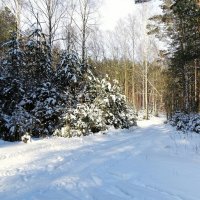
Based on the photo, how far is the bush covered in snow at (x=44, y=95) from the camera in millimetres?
15102

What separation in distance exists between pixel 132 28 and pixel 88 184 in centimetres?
3946

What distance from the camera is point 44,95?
54.3ft

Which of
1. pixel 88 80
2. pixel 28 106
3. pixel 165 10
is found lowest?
pixel 28 106

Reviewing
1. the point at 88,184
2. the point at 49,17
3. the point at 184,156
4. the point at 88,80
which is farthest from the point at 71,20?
the point at 88,184

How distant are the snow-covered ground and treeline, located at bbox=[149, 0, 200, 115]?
1165cm

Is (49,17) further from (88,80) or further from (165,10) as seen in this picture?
(165,10)

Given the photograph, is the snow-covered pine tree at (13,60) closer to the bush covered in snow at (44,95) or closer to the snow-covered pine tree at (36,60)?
the bush covered in snow at (44,95)

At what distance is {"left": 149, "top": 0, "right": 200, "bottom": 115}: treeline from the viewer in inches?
823

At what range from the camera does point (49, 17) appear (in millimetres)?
25438

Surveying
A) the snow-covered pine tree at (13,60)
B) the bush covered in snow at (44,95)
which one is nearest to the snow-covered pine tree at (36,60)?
the bush covered in snow at (44,95)

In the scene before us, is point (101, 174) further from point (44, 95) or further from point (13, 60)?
point (13, 60)

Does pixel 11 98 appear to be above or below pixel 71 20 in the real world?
below

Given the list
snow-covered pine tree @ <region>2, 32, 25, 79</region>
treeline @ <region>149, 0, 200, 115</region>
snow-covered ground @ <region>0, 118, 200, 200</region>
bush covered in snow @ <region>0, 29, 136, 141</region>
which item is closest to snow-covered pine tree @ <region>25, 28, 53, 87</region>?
bush covered in snow @ <region>0, 29, 136, 141</region>

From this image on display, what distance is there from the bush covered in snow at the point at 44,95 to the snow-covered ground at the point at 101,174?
410cm
